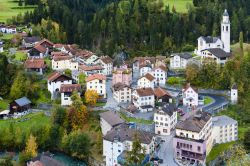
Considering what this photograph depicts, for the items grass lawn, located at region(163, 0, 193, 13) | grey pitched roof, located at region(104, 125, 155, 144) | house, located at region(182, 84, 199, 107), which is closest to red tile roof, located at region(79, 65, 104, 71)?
house, located at region(182, 84, 199, 107)

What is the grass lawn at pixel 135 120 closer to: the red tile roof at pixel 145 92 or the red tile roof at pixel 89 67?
the red tile roof at pixel 145 92

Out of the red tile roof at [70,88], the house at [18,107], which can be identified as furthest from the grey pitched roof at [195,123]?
the house at [18,107]

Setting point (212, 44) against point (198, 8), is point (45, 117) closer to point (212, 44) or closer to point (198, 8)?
point (212, 44)

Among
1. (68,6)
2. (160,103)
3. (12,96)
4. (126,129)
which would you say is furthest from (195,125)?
(68,6)

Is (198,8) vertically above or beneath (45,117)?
above

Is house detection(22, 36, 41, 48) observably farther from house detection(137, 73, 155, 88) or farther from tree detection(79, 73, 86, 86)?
house detection(137, 73, 155, 88)

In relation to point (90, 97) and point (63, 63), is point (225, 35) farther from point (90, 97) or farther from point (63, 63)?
point (90, 97)
